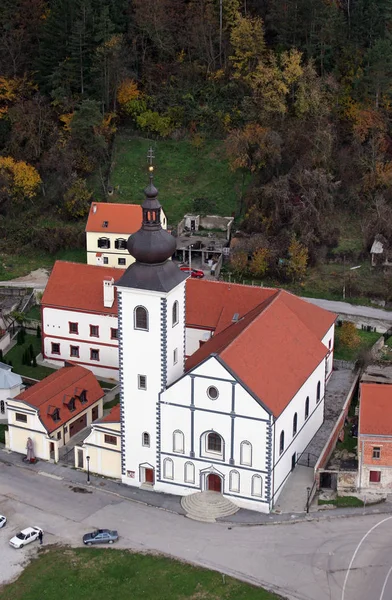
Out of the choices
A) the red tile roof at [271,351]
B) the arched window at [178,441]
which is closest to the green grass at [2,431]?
the arched window at [178,441]

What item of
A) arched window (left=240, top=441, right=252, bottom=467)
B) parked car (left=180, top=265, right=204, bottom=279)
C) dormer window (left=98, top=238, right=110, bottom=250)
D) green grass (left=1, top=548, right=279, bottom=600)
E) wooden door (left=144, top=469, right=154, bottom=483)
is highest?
dormer window (left=98, top=238, right=110, bottom=250)

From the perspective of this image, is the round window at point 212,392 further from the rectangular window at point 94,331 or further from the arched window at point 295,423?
the rectangular window at point 94,331

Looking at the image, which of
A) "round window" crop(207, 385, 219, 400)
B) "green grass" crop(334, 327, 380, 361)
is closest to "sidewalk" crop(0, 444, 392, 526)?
"round window" crop(207, 385, 219, 400)

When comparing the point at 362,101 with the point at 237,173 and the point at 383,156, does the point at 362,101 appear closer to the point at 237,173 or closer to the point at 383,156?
the point at 383,156

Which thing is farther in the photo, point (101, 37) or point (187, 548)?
point (101, 37)

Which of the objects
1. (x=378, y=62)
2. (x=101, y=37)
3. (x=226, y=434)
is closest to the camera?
(x=226, y=434)

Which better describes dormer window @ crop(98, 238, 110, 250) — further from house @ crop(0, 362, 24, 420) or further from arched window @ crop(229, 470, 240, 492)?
arched window @ crop(229, 470, 240, 492)

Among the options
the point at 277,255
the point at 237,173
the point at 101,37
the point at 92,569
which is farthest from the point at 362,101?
the point at 92,569
